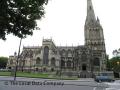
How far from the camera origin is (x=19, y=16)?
38.0 ft

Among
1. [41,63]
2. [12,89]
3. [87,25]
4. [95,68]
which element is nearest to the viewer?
[12,89]

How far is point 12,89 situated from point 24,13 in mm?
5525

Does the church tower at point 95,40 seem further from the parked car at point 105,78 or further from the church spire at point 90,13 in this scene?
the parked car at point 105,78

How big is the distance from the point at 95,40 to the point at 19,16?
80.7 metres

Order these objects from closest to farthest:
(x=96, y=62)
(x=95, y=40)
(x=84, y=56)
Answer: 1. (x=96, y=62)
2. (x=84, y=56)
3. (x=95, y=40)

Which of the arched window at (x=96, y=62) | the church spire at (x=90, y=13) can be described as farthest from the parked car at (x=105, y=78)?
the church spire at (x=90, y=13)

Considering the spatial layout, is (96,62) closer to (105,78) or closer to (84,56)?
(84,56)

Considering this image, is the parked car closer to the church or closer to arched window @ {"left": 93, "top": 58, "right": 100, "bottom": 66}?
the church

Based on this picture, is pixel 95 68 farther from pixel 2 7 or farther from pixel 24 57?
pixel 2 7

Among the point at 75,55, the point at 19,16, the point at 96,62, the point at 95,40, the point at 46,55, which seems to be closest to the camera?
the point at 19,16

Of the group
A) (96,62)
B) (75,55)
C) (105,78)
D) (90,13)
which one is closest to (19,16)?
(105,78)

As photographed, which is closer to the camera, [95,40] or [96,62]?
[96,62]

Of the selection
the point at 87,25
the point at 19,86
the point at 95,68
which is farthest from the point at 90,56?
the point at 19,86

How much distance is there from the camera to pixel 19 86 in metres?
12.9
